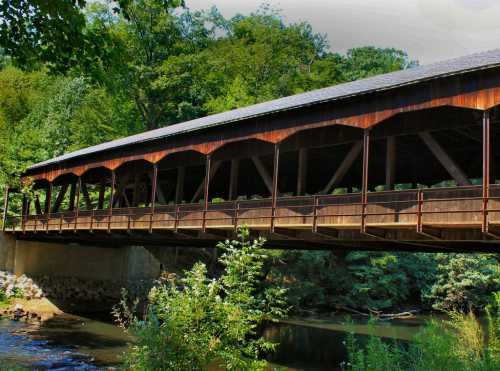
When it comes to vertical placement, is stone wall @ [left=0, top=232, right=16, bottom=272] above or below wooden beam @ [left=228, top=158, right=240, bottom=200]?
below

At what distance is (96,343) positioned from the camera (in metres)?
20.6

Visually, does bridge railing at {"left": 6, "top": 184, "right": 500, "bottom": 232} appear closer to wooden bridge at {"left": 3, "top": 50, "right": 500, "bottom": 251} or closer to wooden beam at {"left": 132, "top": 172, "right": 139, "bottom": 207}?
wooden bridge at {"left": 3, "top": 50, "right": 500, "bottom": 251}

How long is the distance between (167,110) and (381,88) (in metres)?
37.8

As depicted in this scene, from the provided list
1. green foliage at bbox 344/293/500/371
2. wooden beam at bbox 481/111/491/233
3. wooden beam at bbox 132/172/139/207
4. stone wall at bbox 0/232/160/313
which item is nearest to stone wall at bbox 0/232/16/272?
stone wall at bbox 0/232/160/313

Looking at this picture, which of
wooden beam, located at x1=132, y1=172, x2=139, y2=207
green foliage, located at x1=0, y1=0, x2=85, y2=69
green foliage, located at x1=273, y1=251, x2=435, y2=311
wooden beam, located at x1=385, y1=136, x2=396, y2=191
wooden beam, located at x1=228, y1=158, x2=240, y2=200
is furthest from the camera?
green foliage, located at x1=273, y1=251, x2=435, y2=311

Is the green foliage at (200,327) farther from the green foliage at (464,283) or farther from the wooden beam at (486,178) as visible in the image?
the green foliage at (464,283)

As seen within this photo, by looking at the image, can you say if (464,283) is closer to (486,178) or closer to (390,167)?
(390,167)

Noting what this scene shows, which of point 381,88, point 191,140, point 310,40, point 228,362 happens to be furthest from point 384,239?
point 310,40

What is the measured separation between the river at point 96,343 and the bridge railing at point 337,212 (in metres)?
3.50

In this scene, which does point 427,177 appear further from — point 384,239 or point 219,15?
point 219,15

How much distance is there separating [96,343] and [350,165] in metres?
11.3

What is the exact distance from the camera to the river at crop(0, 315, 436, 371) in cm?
1752

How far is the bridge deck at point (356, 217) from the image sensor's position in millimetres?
11719

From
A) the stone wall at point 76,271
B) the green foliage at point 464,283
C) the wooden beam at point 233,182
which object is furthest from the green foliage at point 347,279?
the wooden beam at point 233,182
